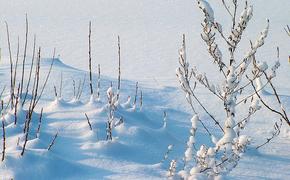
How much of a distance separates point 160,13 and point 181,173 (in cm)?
1026

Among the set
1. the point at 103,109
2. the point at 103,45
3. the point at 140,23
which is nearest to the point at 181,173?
the point at 103,109

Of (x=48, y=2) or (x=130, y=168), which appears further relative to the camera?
(x=48, y=2)

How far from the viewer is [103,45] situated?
374 inches

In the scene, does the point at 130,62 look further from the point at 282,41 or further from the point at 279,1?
the point at 279,1

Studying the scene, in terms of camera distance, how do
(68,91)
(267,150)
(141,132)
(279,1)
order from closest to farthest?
1. (141,132)
2. (267,150)
3. (68,91)
4. (279,1)

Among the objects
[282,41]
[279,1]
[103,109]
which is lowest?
[103,109]

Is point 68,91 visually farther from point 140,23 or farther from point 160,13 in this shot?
point 160,13

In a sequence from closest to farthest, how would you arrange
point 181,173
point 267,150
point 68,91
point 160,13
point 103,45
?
point 181,173 → point 267,150 → point 68,91 → point 103,45 → point 160,13

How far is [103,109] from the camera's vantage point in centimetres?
343

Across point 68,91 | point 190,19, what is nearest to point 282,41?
point 190,19

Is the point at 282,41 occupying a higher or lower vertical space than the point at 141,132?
higher

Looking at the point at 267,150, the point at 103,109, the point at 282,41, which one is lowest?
the point at 267,150

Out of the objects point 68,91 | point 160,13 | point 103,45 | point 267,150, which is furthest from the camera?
point 160,13

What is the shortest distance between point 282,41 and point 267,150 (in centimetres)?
655
